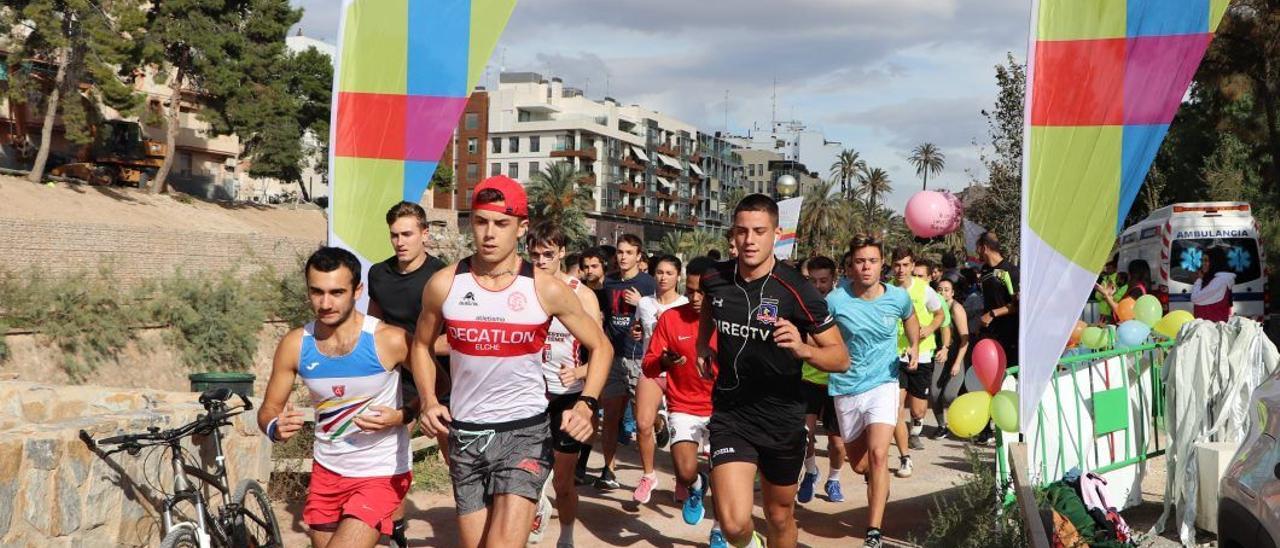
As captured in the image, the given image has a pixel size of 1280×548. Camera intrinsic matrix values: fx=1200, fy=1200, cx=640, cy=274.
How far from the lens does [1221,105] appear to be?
2620 centimetres

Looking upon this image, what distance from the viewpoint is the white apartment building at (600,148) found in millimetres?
110875

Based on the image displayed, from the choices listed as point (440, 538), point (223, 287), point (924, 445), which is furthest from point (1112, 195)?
point (223, 287)

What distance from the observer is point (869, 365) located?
25.3ft

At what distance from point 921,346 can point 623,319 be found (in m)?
2.97

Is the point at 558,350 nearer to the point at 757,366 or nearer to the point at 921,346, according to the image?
the point at 757,366

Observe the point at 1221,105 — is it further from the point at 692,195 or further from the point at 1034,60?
the point at 692,195

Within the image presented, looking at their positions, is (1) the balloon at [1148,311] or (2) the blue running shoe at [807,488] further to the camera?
(1) the balloon at [1148,311]

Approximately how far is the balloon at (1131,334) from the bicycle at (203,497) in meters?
6.19

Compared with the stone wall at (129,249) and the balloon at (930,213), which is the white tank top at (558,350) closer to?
the balloon at (930,213)

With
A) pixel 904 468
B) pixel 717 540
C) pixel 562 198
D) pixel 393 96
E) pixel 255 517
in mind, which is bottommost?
pixel 904 468

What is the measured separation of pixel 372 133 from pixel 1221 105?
23927mm

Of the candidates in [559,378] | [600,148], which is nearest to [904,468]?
[559,378]

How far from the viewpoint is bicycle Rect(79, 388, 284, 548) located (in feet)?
18.6

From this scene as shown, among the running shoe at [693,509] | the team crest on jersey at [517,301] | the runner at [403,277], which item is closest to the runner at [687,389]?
the running shoe at [693,509]
